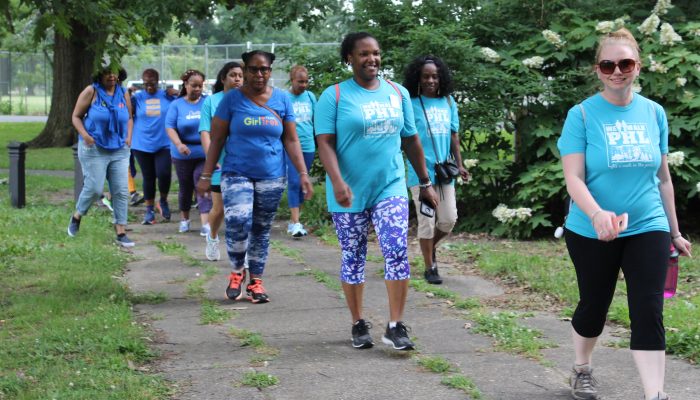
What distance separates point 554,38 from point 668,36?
1222mm

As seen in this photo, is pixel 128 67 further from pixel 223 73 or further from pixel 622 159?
pixel 622 159

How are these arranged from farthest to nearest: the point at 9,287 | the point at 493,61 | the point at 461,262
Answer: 1. the point at 493,61
2. the point at 461,262
3. the point at 9,287

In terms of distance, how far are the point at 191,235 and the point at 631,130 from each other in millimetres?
7630

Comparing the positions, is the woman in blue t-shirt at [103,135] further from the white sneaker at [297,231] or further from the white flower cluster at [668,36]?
the white flower cluster at [668,36]

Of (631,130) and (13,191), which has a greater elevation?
(631,130)

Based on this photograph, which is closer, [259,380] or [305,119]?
[259,380]

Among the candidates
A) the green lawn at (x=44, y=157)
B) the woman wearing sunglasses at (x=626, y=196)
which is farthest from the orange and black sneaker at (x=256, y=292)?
the green lawn at (x=44, y=157)

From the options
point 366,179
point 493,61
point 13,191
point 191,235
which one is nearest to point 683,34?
point 493,61

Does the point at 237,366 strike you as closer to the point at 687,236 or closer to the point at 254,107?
the point at 254,107

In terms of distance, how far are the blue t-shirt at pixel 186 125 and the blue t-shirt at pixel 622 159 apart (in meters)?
7.16

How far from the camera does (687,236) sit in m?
11.1

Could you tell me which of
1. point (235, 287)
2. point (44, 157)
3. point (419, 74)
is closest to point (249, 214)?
point (235, 287)

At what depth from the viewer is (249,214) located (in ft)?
25.0

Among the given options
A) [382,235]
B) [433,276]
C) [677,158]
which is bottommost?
[433,276]
